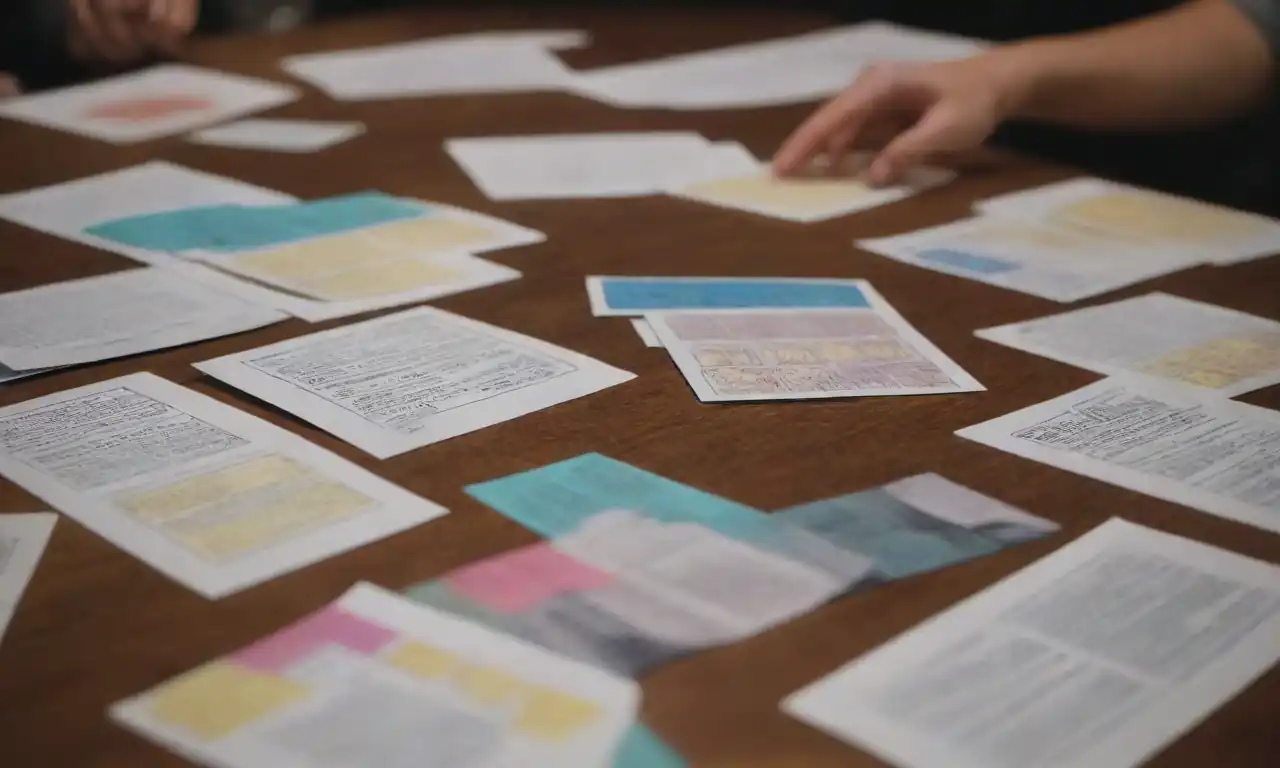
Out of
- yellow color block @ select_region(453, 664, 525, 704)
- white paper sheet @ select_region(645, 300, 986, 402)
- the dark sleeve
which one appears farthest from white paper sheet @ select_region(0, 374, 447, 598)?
the dark sleeve

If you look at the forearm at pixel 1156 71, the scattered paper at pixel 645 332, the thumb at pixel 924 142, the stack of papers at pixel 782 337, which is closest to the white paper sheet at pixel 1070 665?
the stack of papers at pixel 782 337

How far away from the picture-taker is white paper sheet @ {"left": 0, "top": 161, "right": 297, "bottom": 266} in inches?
43.4

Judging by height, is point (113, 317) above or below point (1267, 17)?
below

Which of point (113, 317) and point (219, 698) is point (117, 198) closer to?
point (113, 317)

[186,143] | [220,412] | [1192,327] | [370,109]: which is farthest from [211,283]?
[1192,327]

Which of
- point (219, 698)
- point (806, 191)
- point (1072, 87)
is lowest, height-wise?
point (219, 698)

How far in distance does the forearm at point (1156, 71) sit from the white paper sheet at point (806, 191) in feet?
0.54

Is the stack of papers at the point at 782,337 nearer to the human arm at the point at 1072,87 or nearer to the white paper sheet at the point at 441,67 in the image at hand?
the human arm at the point at 1072,87

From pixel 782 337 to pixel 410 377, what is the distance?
0.25 metres

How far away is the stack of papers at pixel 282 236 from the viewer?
958 millimetres

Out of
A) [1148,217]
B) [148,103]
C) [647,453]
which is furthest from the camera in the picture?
[148,103]

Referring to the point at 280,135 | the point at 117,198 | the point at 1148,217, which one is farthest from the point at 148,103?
the point at 1148,217

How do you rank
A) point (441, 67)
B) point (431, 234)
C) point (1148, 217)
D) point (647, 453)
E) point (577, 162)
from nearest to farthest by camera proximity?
point (647, 453)
point (431, 234)
point (1148, 217)
point (577, 162)
point (441, 67)

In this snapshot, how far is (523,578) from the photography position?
1.95 feet
